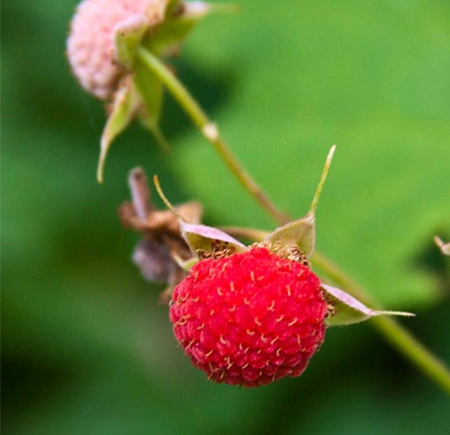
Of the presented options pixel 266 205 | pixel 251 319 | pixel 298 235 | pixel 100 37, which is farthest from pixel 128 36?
pixel 251 319

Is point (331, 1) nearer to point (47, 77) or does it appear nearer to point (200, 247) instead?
point (47, 77)

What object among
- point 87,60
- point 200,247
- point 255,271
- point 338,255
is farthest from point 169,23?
point 338,255

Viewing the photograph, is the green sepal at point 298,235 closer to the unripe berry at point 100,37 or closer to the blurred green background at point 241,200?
the unripe berry at point 100,37

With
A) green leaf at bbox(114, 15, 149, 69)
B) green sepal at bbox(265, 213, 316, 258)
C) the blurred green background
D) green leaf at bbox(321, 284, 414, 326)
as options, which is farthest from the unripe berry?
the blurred green background

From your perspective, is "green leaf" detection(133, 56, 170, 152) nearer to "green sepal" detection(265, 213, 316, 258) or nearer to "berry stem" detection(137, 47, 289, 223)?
"berry stem" detection(137, 47, 289, 223)

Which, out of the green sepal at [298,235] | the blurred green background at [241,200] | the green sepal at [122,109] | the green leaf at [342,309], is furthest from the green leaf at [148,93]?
the blurred green background at [241,200]

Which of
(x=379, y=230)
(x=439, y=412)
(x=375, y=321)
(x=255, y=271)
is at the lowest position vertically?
(x=439, y=412)
